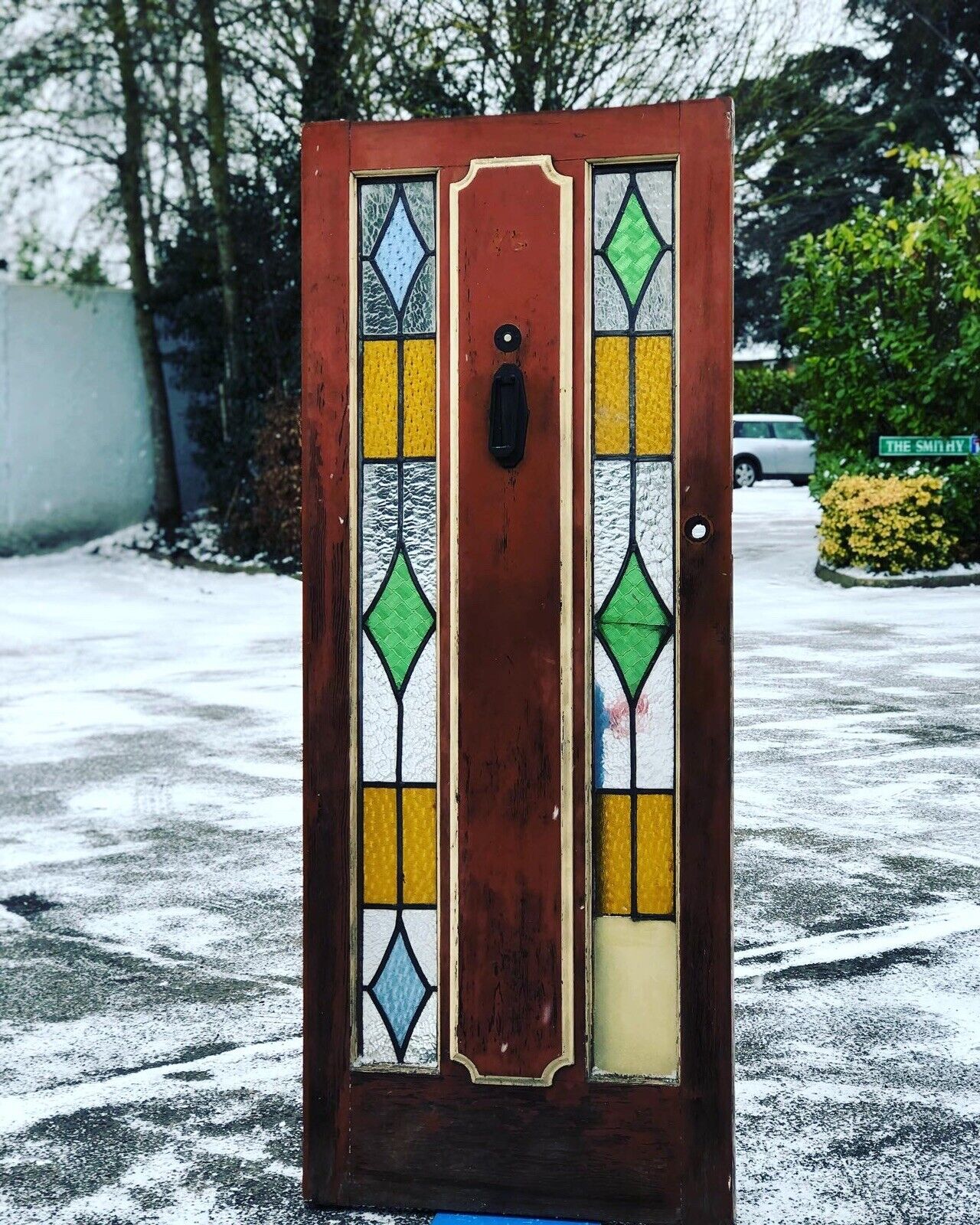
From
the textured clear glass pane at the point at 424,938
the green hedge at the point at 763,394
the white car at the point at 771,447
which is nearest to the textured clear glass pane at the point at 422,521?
the textured clear glass pane at the point at 424,938

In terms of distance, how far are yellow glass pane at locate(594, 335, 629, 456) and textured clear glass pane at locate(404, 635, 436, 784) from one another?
1.60 ft

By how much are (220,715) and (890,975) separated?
535 cm

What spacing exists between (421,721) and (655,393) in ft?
2.42

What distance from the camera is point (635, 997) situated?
287cm

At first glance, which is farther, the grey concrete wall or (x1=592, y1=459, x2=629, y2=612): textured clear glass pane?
the grey concrete wall

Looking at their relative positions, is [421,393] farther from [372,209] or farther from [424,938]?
[424,938]

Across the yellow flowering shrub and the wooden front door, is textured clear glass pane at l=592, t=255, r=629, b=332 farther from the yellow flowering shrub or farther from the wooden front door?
the yellow flowering shrub

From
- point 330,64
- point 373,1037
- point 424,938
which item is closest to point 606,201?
point 424,938

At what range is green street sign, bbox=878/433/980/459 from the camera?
52.2ft

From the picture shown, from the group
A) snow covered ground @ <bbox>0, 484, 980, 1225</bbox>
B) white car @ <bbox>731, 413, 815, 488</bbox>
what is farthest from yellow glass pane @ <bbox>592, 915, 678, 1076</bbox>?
white car @ <bbox>731, 413, 815, 488</bbox>

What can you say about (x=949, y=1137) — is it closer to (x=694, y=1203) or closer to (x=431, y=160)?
(x=694, y=1203)

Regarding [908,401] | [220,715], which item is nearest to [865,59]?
[908,401]

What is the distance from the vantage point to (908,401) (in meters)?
16.4

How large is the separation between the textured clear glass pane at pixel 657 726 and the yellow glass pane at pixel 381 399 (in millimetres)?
631
